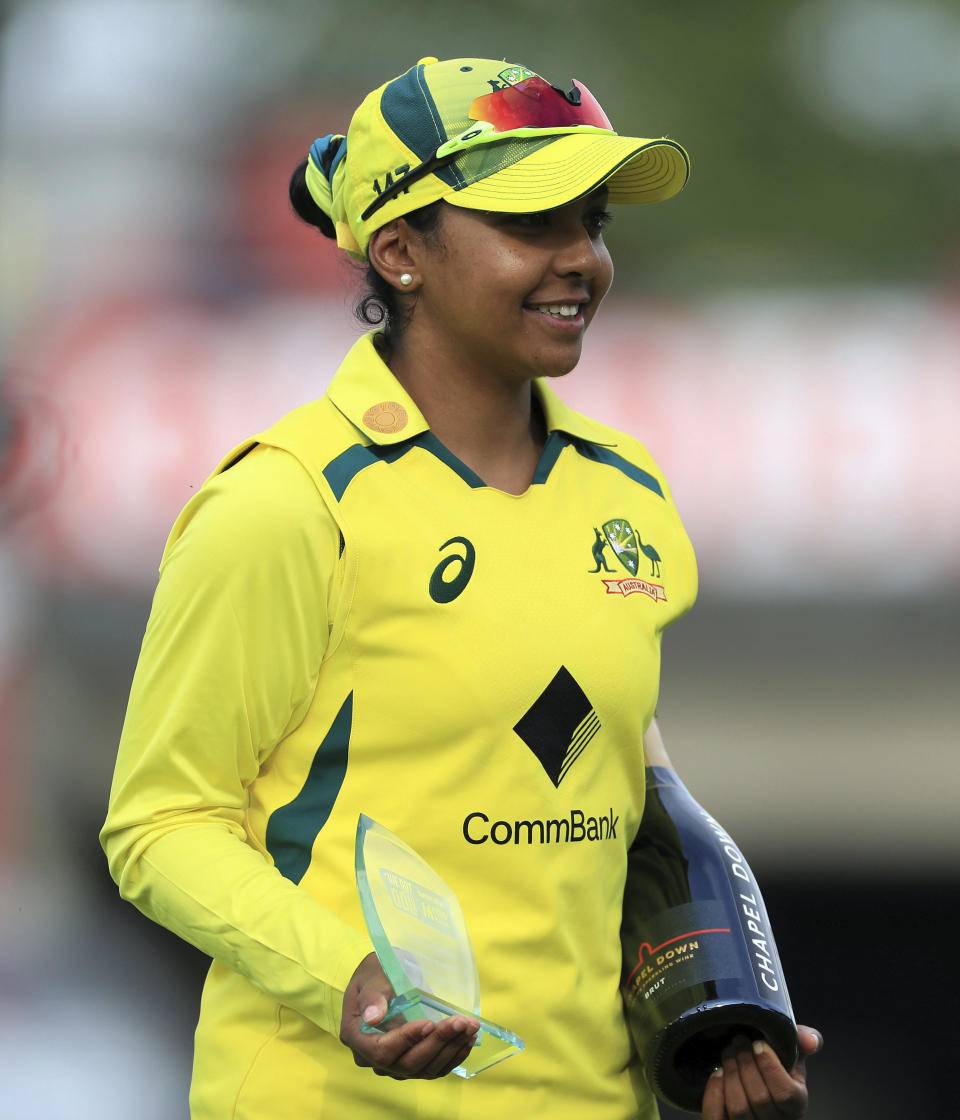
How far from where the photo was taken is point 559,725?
1386mm

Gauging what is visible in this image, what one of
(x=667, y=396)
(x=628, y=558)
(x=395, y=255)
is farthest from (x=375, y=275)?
→ (x=667, y=396)

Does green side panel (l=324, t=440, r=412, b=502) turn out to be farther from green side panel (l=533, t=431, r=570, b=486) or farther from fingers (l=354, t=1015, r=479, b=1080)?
fingers (l=354, t=1015, r=479, b=1080)

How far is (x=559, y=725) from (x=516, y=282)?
43cm

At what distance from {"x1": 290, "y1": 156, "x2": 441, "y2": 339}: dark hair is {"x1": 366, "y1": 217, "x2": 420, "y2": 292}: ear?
17mm

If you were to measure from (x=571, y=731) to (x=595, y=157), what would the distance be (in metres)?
0.56

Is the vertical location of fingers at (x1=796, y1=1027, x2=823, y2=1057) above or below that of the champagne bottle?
below

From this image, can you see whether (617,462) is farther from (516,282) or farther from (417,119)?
(417,119)

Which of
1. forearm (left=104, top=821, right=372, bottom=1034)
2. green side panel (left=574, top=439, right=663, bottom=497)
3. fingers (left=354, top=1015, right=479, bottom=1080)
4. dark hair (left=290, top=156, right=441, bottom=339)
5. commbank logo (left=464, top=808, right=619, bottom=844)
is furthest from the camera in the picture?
green side panel (left=574, top=439, right=663, bottom=497)

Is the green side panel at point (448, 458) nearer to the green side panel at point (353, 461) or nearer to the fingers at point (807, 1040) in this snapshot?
the green side panel at point (353, 461)

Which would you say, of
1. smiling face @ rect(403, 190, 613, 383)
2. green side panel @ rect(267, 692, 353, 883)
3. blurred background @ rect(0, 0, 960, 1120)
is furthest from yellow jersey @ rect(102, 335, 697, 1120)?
blurred background @ rect(0, 0, 960, 1120)

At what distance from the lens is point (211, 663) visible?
131cm

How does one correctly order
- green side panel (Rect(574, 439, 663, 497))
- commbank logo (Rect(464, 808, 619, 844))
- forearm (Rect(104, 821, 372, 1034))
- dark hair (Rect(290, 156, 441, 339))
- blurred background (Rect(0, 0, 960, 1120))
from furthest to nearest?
blurred background (Rect(0, 0, 960, 1120))
green side panel (Rect(574, 439, 663, 497))
dark hair (Rect(290, 156, 441, 339))
commbank logo (Rect(464, 808, 619, 844))
forearm (Rect(104, 821, 372, 1034))

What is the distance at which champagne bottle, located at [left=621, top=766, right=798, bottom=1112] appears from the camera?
1414 millimetres

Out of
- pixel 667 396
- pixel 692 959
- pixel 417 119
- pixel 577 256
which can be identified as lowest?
pixel 667 396
